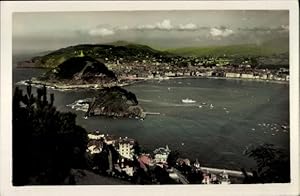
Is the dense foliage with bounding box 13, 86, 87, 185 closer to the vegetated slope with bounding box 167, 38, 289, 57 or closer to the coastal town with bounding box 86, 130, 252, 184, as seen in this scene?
the coastal town with bounding box 86, 130, 252, 184

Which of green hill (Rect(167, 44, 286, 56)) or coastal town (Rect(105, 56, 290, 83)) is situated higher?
green hill (Rect(167, 44, 286, 56))

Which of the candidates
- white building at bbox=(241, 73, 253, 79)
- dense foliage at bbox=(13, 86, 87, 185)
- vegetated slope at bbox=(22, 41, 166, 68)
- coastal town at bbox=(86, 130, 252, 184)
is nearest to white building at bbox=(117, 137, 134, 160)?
coastal town at bbox=(86, 130, 252, 184)

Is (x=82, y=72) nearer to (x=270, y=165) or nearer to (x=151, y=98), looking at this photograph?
(x=151, y=98)

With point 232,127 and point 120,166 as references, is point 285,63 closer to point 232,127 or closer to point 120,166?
point 232,127

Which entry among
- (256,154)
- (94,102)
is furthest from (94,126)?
(256,154)

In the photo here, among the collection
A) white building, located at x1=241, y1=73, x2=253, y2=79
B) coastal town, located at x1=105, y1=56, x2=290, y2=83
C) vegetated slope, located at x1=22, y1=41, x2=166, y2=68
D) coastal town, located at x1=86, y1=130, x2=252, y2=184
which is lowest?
coastal town, located at x1=86, y1=130, x2=252, y2=184

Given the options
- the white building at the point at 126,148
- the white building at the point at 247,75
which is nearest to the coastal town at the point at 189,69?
the white building at the point at 247,75

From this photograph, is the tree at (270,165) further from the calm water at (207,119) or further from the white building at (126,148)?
the white building at (126,148)
